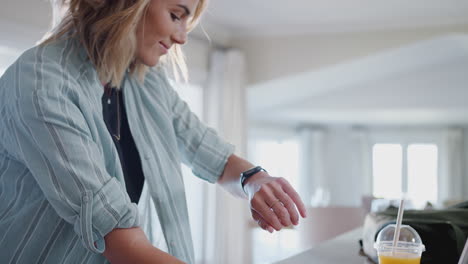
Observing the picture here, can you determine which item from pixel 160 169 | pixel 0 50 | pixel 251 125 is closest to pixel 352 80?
pixel 251 125

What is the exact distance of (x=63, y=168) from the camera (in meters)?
0.87

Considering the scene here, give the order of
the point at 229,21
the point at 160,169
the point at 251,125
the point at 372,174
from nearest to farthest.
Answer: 1. the point at 160,169
2. the point at 229,21
3. the point at 251,125
4. the point at 372,174

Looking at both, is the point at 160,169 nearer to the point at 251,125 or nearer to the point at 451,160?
the point at 251,125

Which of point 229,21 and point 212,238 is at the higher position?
point 229,21

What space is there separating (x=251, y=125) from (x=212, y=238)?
421 cm

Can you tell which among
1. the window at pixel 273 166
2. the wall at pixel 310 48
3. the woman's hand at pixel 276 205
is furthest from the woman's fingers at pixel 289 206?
the window at pixel 273 166

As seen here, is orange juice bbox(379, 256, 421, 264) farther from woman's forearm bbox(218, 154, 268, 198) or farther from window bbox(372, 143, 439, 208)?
window bbox(372, 143, 439, 208)

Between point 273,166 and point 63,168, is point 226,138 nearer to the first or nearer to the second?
point 63,168

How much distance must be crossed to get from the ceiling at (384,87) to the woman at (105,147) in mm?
4229

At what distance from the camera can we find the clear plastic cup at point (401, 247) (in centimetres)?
99

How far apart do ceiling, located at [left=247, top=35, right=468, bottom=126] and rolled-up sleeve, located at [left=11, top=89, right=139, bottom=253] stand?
460 cm

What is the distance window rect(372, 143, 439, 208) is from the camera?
10102 millimetres

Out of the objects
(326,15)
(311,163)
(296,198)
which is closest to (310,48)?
(326,15)

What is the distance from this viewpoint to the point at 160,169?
119cm
